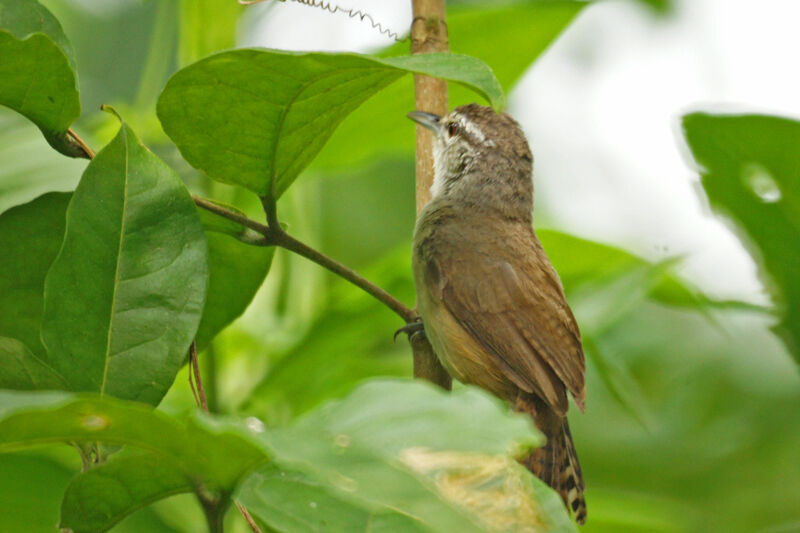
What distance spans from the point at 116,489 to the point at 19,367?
0.26 metres

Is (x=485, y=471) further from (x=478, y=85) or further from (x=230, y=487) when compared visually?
(x=478, y=85)

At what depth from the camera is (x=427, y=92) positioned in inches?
92.4

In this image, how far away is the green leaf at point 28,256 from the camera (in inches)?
69.5

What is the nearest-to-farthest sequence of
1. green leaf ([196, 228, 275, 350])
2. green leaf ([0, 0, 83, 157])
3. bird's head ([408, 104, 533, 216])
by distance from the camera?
green leaf ([0, 0, 83, 157])
green leaf ([196, 228, 275, 350])
bird's head ([408, 104, 533, 216])

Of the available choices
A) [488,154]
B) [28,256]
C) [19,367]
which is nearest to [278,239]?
[28,256]

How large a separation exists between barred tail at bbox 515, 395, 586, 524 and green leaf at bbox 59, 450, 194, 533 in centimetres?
158

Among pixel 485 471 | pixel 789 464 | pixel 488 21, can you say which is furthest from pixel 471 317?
pixel 789 464

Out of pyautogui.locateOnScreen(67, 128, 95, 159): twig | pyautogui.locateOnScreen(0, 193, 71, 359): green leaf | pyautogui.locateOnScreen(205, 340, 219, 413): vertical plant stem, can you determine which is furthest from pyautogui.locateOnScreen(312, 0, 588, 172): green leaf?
pyautogui.locateOnScreen(0, 193, 71, 359): green leaf

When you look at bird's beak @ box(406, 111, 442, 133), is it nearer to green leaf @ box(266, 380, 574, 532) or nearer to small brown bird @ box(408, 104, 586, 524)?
small brown bird @ box(408, 104, 586, 524)

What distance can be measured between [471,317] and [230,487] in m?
2.12

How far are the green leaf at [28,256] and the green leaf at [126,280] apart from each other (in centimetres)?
17

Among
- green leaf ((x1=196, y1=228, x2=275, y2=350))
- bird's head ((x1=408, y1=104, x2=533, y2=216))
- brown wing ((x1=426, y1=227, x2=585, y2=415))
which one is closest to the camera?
green leaf ((x1=196, y1=228, x2=275, y2=350))

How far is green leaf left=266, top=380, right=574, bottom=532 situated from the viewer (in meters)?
1.07

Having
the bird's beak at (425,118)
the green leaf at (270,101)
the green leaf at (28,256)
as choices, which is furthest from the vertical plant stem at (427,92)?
the green leaf at (28,256)
